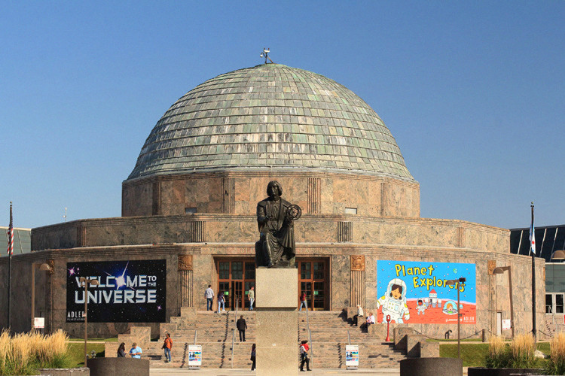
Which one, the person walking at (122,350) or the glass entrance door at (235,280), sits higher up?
the glass entrance door at (235,280)

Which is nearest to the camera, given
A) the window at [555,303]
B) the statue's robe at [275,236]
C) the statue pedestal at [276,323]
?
the statue pedestal at [276,323]

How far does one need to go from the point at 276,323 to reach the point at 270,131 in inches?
831

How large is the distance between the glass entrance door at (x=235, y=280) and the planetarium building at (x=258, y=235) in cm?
3

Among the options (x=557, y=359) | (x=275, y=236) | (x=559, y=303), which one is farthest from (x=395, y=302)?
(x=275, y=236)

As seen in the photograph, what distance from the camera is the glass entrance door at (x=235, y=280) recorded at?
29.5 metres

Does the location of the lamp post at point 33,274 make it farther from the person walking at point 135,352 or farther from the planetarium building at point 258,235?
the person walking at point 135,352

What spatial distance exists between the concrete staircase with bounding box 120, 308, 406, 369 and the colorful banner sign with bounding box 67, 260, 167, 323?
2.15 m

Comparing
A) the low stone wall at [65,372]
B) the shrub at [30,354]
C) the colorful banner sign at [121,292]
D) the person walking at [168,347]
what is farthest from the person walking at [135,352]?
the colorful banner sign at [121,292]

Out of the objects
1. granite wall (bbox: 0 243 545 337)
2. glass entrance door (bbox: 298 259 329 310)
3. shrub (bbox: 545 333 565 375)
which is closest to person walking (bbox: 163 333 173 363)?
granite wall (bbox: 0 243 545 337)

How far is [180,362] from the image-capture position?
77.5ft

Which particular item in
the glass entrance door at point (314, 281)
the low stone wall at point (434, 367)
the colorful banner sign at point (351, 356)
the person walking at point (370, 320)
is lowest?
the colorful banner sign at point (351, 356)

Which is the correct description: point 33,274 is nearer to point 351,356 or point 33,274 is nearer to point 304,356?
point 304,356

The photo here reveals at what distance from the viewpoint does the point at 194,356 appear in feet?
73.1

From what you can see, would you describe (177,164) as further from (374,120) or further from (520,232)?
(520,232)
